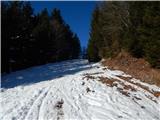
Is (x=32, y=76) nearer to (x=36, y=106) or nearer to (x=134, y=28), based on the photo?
(x=134, y=28)

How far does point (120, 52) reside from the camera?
32438mm

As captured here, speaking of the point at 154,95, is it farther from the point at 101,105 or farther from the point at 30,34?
the point at 30,34

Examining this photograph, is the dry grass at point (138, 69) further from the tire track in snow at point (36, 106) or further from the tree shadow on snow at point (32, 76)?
the tire track in snow at point (36, 106)

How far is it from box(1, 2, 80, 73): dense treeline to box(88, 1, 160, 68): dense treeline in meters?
11.1

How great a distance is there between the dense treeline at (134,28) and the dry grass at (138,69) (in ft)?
2.03

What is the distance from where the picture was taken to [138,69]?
23.0 m

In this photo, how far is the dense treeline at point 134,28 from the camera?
67.9 feet

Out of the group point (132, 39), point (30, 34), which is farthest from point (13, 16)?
point (132, 39)

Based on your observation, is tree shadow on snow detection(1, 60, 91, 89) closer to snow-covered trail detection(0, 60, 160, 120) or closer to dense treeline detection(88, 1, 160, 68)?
snow-covered trail detection(0, 60, 160, 120)

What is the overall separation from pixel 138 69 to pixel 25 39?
2356cm

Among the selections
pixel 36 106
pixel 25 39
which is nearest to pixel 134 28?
pixel 36 106

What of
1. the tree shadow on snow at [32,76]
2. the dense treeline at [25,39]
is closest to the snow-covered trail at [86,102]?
the tree shadow on snow at [32,76]

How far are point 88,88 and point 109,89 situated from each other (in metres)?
1.25

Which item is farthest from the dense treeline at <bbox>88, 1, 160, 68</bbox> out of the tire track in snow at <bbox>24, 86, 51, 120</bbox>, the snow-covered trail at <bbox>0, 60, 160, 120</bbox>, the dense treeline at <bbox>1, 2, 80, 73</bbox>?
the dense treeline at <bbox>1, 2, 80, 73</bbox>
